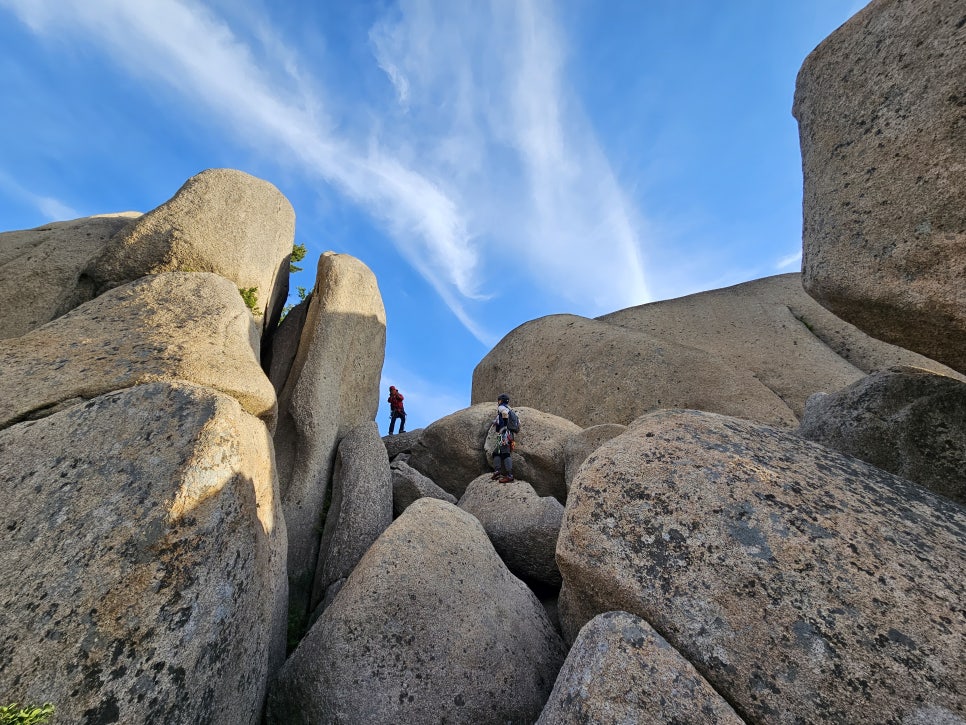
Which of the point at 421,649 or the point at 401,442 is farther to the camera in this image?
the point at 401,442

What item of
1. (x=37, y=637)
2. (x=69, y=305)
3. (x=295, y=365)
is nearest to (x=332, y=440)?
(x=295, y=365)

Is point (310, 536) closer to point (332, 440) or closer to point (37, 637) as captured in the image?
point (332, 440)

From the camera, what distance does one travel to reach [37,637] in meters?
3.68

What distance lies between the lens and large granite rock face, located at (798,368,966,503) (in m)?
5.56

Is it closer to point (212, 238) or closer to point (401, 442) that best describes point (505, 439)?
point (401, 442)

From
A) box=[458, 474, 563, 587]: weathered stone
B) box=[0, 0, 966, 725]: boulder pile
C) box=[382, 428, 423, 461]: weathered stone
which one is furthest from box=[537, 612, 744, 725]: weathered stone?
box=[382, 428, 423, 461]: weathered stone

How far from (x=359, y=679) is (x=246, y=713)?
95cm

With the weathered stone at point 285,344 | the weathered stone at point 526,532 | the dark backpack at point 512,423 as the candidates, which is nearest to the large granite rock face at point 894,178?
the weathered stone at point 526,532

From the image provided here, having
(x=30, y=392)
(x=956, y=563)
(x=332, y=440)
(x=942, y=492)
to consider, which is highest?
(x=332, y=440)

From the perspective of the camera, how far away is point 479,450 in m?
11.3

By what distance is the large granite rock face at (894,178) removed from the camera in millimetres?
4410

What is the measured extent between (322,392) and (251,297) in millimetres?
2155

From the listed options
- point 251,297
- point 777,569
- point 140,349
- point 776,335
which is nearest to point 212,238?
point 251,297

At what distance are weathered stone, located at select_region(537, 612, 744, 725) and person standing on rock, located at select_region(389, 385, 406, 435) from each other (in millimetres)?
12128
